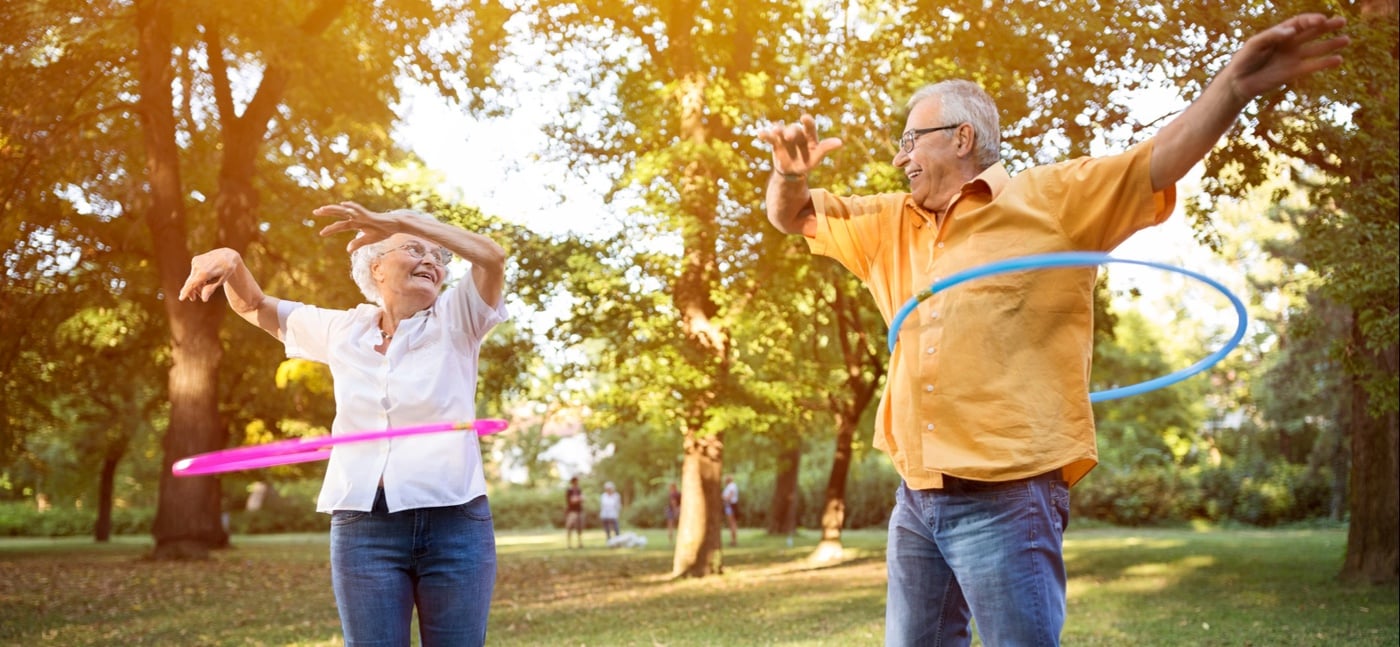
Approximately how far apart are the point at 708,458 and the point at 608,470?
30331 mm

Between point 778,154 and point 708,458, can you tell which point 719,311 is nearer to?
point 708,458

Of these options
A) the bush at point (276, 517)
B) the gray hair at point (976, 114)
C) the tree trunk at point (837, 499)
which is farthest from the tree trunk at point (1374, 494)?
the bush at point (276, 517)

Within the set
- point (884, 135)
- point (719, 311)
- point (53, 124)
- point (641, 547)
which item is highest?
point (53, 124)

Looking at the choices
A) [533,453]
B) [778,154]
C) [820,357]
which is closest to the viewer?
[778,154]

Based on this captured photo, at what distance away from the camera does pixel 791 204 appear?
4031 mm

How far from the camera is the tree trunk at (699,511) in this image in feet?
68.7

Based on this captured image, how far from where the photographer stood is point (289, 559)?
27.9 metres

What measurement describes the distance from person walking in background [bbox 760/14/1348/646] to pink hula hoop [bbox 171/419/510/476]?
4.82 ft

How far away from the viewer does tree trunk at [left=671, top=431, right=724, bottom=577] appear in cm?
2094

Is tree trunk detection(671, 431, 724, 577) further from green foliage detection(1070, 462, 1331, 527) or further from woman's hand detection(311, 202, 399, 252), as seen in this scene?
green foliage detection(1070, 462, 1331, 527)

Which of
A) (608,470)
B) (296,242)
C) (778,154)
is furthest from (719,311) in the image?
(608,470)

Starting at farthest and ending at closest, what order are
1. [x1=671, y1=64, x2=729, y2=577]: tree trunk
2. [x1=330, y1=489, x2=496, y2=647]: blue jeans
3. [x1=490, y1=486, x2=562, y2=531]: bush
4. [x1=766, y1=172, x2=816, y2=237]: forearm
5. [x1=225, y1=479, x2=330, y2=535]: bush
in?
1. [x1=490, y1=486, x2=562, y2=531]: bush
2. [x1=225, y1=479, x2=330, y2=535]: bush
3. [x1=671, y1=64, x2=729, y2=577]: tree trunk
4. [x1=330, y1=489, x2=496, y2=647]: blue jeans
5. [x1=766, y1=172, x2=816, y2=237]: forearm

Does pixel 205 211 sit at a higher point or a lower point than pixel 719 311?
higher

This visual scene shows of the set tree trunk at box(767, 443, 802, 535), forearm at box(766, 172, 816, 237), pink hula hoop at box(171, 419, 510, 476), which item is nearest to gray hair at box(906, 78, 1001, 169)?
forearm at box(766, 172, 816, 237)
